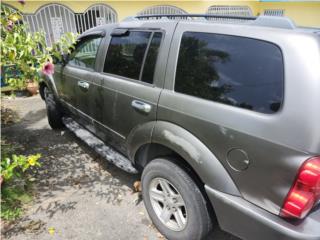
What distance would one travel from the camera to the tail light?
1447mm

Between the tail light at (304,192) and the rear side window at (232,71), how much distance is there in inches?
14.7

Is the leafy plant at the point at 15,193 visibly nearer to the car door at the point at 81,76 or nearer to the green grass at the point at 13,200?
the green grass at the point at 13,200

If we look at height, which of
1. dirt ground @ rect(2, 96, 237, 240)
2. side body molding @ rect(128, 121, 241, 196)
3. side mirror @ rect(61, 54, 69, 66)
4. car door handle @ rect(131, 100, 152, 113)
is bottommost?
dirt ground @ rect(2, 96, 237, 240)

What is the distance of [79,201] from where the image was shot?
306 centimetres

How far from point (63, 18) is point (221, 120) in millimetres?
9480

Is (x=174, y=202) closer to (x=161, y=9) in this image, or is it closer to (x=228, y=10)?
(x=161, y=9)

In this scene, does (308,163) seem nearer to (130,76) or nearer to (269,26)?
(269,26)

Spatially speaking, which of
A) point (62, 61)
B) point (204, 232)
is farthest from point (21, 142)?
point (204, 232)

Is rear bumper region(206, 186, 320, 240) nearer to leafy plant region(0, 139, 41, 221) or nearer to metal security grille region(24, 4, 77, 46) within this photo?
leafy plant region(0, 139, 41, 221)

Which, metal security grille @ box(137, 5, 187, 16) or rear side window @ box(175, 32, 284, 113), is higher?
metal security grille @ box(137, 5, 187, 16)

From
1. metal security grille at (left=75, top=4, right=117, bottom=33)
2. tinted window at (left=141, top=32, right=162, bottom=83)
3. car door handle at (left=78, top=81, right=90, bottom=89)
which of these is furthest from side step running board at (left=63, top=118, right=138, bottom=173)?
metal security grille at (left=75, top=4, right=117, bottom=33)

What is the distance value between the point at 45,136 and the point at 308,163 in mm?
4388

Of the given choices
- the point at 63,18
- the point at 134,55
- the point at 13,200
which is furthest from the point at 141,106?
the point at 63,18

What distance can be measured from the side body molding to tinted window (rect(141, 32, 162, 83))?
18.2 inches
